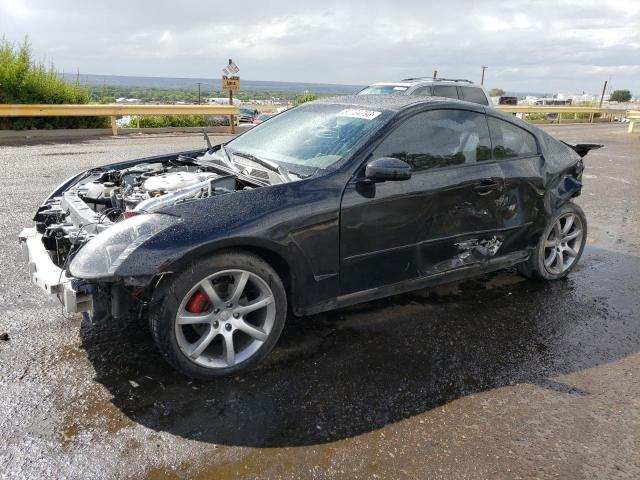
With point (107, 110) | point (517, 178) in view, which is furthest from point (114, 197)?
point (107, 110)

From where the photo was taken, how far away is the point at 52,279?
10.2 feet

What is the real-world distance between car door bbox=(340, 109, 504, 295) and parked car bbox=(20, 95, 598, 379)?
1 centimetres

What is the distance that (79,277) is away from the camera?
9.50 feet

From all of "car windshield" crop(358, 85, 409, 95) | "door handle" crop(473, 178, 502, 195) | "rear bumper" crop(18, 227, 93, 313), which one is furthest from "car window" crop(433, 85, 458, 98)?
"rear bumper" crop(18, 227, 93, 313)

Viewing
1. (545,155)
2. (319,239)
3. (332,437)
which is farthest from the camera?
(545,155)

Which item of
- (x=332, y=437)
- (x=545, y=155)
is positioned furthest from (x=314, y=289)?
(x=545, y=155)

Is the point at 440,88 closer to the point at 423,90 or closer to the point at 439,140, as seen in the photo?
the point at 423,90

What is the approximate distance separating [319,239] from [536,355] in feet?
5.66

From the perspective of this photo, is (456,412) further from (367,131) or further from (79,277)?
(79,277)

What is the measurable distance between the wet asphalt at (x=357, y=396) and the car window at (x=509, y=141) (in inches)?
48.4

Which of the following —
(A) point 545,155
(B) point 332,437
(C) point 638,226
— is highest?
(A) point 545,155

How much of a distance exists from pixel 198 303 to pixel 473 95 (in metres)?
10.8

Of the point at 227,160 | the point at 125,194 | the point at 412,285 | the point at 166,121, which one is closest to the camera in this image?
the point at 125,194

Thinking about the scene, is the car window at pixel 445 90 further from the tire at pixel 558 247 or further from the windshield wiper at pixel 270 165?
the windshield wiper at pixel 270 165
